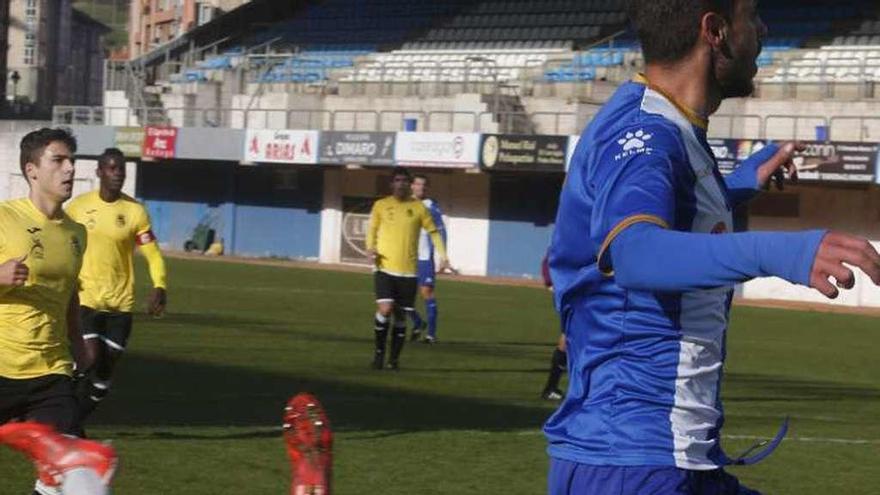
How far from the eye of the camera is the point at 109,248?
42.0 ft

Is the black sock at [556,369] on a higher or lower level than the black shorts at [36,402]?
lower

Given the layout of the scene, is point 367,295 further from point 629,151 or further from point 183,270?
point 629,151

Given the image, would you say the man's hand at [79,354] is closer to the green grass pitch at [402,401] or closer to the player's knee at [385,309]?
the green grass pitch at [402,401]

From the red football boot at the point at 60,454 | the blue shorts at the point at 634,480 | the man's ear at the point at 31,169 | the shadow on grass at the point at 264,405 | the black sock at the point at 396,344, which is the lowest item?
the shadow on grass at the point at 264,405

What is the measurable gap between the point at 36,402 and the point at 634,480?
519 centimetres

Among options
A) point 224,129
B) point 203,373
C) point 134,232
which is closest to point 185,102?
point 224,129

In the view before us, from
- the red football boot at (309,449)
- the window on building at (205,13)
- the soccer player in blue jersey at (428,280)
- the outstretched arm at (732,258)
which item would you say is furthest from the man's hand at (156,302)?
the window on building at (205,13)

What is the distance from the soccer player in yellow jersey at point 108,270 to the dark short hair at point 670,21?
8.79 meters

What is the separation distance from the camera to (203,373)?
18016 millimetres

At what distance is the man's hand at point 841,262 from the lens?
321 centimetres

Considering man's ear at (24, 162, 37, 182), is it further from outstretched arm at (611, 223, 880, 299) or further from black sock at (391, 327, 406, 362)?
black sock at (391, 327, 406, 362)

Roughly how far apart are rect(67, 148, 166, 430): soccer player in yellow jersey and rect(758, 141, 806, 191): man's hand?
787 centimetres

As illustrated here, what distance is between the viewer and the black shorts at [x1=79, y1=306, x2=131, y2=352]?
12.6 metres

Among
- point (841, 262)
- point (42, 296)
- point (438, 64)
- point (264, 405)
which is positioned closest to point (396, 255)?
point (264, 405)
